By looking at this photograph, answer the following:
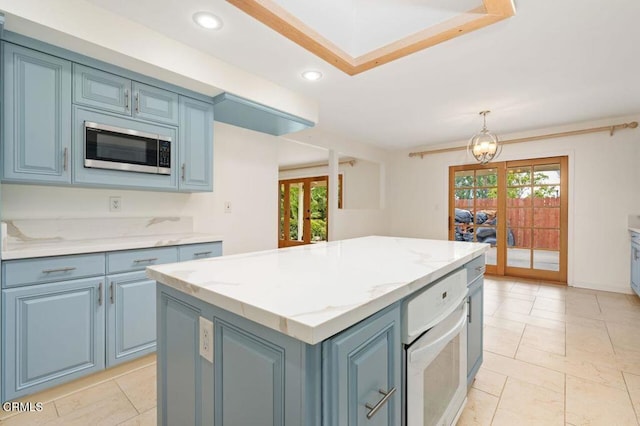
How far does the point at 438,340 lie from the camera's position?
115 centimetres

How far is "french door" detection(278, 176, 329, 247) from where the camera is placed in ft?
25.9

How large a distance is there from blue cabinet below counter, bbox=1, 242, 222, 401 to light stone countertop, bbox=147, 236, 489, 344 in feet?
3.55

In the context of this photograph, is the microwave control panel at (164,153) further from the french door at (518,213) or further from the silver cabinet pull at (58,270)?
the french door at (518,213)

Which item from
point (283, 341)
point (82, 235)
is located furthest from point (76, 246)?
point (283, 341)

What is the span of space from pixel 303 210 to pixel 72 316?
6.49 m

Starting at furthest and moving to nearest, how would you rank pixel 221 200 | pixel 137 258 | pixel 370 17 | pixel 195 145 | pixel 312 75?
pixel 221 200 → pixel 312 75 → pixel 195 145 → pixel 370 17 → pixel 137 258

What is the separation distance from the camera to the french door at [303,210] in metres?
7.90

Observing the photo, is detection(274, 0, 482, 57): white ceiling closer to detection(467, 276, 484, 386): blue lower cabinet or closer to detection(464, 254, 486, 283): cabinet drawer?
detection(464, 254, 486, 283): cabinet drawer

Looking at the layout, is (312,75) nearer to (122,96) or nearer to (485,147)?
(122,96)

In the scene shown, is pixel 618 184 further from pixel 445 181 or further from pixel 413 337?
pixel 413 337

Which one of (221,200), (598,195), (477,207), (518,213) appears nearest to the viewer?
(221,200)

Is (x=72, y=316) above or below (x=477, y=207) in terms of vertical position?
below

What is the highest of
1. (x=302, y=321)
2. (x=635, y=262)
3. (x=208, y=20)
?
(x=208, y=20)

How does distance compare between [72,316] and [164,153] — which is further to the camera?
[164,153]
